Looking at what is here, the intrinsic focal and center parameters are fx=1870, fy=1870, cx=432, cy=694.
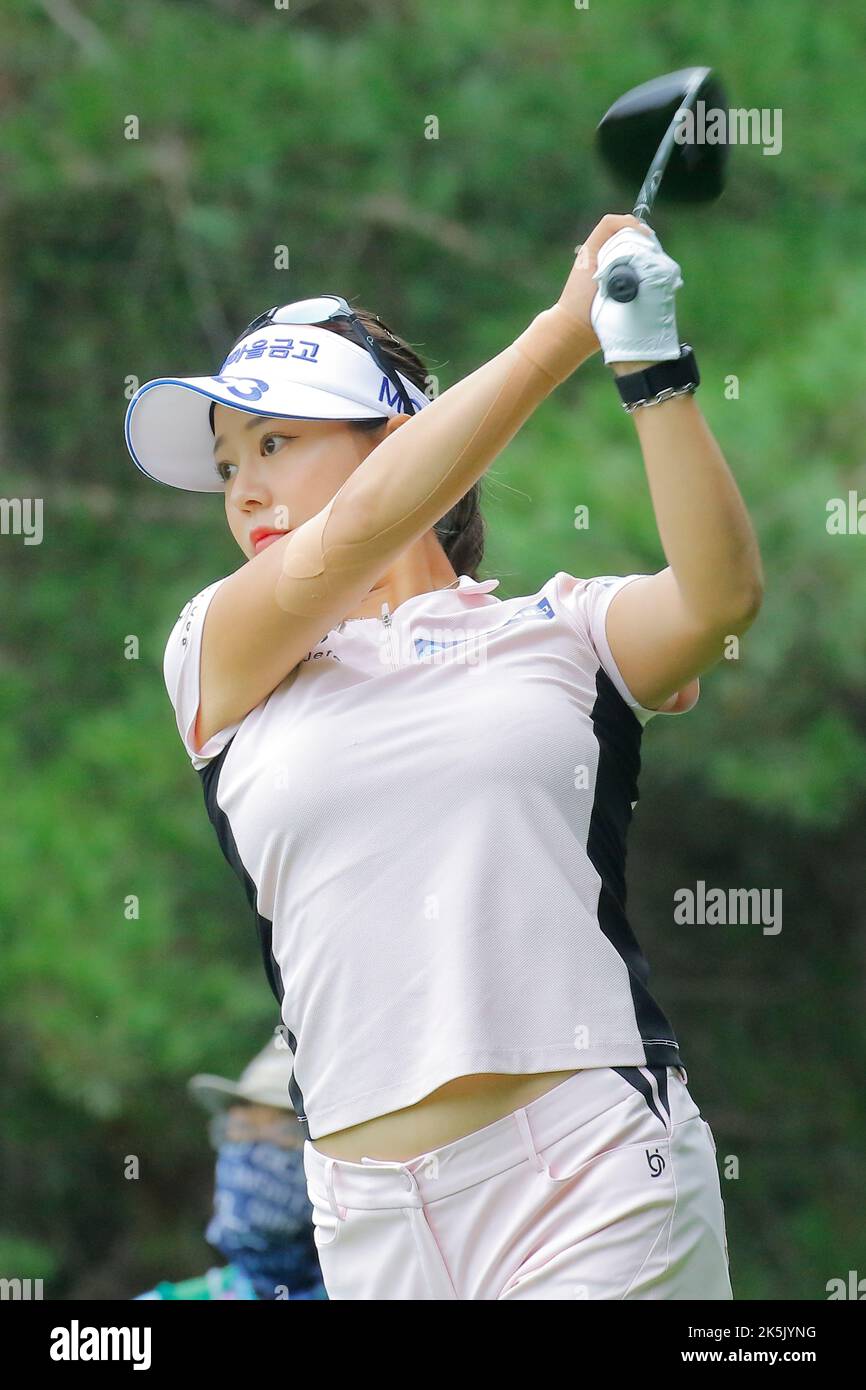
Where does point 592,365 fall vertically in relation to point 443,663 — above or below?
above

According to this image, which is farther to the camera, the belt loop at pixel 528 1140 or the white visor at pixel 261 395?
the white visor at pixel 261 395

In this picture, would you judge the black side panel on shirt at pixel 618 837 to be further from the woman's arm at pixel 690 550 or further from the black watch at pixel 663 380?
the black watch at pixel 663 380

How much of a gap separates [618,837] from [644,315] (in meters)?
0.43

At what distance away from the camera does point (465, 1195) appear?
4.70 ft

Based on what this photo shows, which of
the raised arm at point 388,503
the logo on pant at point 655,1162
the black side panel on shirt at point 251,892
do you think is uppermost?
the raised arm at point 388,503

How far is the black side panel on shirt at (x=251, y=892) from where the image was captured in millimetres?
1577

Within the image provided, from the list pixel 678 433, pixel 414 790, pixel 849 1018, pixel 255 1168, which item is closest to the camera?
pixel 678 433

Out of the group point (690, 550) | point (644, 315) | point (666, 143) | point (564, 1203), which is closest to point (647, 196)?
point (666, 143)

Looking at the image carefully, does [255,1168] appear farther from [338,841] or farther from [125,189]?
[125,189]

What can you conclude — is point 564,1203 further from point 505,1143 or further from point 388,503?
point 388,503

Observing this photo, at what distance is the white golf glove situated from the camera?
4.46 ft

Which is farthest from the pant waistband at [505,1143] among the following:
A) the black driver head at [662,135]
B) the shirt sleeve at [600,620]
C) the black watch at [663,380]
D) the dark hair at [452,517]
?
the black driver head at [662,135]

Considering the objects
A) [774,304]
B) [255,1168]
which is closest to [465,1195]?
[255,1168]

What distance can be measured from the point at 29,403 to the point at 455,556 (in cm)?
401
